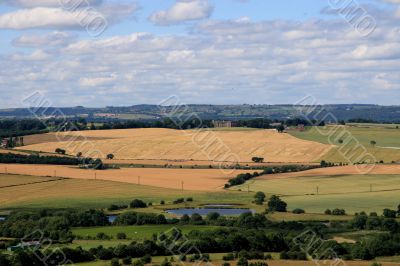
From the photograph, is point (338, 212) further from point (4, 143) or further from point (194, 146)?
point (4, 143)

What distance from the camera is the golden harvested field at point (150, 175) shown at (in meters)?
114

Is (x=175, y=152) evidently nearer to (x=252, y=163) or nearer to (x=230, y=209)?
(x=252, y=163)

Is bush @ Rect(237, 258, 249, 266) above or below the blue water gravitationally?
below

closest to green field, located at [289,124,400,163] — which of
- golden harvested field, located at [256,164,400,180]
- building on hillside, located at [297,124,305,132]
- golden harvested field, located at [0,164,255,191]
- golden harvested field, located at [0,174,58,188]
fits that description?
building on hillside, located at [297,124,305,132]

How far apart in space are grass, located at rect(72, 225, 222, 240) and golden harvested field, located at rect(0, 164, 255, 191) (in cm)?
2835

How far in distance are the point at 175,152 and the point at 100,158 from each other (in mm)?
13289

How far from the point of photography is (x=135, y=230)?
79.4m

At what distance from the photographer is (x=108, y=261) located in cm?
6266

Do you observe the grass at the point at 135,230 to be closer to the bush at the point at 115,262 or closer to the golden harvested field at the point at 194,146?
the bush at the point at 115,262

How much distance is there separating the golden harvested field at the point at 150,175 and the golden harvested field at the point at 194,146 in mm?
17625

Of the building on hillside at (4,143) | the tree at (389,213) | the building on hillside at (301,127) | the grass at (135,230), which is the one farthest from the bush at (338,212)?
the building on hillside at (301,127)

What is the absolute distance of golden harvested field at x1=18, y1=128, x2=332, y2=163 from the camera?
143875mm

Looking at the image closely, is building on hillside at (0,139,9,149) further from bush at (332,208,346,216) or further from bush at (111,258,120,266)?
bush at (111,258,120,266)

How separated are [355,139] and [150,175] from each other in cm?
4805
